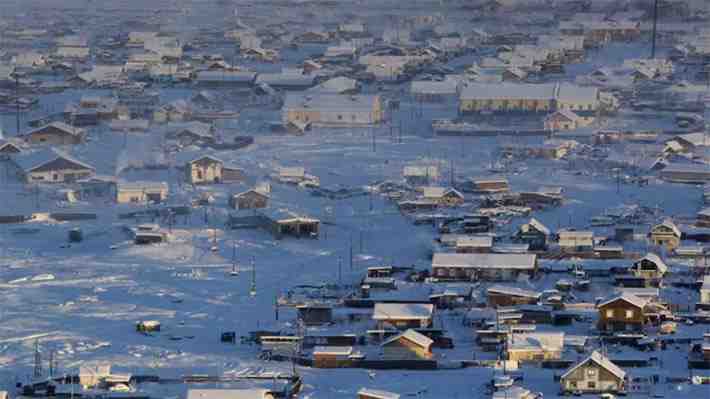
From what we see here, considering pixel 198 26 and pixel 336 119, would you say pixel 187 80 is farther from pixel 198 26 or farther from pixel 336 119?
pixel 198 26

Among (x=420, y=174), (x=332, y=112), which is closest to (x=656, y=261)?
(x=420, y=174)

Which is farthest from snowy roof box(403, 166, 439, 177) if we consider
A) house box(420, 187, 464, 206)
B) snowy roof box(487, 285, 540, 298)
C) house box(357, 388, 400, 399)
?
house box(357, 388, 400, 399)

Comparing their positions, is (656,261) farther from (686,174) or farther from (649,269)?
(686,174)

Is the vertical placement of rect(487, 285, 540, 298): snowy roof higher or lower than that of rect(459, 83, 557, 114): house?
higher

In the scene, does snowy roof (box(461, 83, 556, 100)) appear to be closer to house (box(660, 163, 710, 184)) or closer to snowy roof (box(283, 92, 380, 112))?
snowy roof (box(283, 92, 380, 112))

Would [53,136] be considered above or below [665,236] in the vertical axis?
below

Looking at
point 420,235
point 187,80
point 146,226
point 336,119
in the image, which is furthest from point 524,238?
point 187,80

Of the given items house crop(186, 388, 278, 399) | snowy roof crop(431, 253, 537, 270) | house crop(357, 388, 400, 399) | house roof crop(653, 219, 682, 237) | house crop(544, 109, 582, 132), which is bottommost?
house crop(544, 109, 582, 132)
